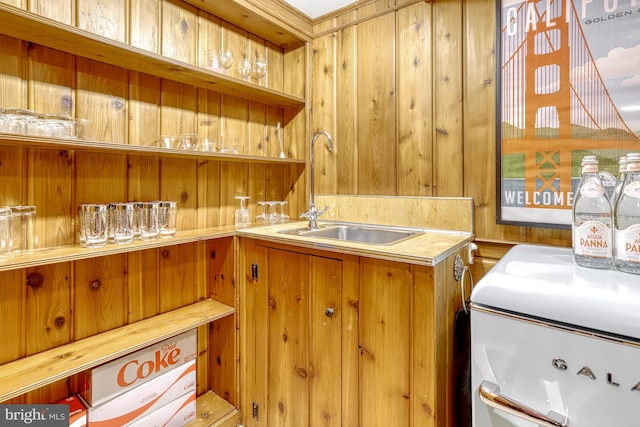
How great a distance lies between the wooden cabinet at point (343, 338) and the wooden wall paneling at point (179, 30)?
3.36ft

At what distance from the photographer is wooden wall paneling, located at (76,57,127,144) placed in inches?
55.2

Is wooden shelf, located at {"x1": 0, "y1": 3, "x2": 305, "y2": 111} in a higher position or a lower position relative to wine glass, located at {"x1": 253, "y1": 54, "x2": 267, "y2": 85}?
lower

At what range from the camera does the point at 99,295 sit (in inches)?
58.6

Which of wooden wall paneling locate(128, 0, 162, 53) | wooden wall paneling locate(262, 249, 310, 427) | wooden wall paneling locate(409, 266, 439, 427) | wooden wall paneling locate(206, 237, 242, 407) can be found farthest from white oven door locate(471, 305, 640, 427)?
wooden wall paneling locate(128, 0, 162, 53)

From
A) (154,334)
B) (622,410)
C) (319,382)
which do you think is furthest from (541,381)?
Result: (154,334)

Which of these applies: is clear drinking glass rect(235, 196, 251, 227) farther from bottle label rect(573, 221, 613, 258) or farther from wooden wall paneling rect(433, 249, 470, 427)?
bottle label rect(573, 221, 613, 258)

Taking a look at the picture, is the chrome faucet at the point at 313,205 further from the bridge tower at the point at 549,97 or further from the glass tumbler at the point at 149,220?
the bridge tower at the point at 549,97

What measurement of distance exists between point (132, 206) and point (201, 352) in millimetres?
957

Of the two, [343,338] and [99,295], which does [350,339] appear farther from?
[99,295]

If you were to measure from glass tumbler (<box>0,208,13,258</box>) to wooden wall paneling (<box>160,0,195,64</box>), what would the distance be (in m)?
0.99

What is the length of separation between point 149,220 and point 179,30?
1.00 meters

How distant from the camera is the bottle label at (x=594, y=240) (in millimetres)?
1004

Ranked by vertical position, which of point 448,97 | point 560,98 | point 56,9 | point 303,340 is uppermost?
point 56,9

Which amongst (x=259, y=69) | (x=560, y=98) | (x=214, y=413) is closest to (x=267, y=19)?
(x=259, y=69)
